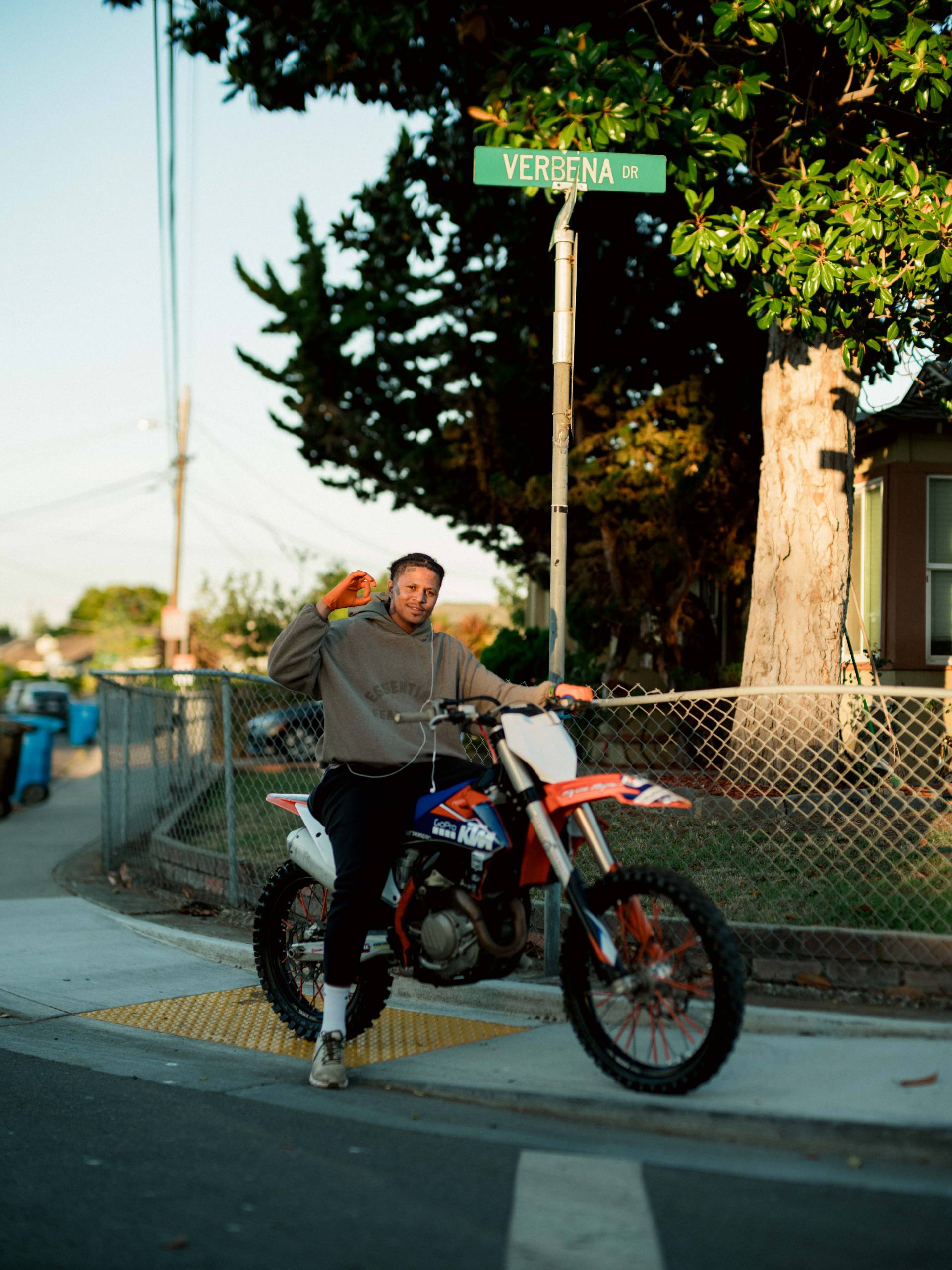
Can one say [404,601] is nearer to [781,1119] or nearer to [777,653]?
[781,1119]

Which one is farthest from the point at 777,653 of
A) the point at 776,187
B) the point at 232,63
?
the point at 232,63

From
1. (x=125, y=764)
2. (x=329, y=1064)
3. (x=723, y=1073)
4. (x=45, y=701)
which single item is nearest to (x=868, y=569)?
(x=125, y=764)

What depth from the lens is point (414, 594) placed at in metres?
4.77

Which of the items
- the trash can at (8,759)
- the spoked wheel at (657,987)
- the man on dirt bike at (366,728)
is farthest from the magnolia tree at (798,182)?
the trash can at (8,759)

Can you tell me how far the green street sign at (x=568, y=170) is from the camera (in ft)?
18.2

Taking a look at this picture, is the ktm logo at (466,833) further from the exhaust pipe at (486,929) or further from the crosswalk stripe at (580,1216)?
the crosswalk stripe at (580,1216)

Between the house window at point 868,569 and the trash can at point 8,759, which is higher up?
the house window at point 868,569

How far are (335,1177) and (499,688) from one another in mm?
2053

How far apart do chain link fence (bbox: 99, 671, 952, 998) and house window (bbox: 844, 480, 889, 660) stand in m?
3.20

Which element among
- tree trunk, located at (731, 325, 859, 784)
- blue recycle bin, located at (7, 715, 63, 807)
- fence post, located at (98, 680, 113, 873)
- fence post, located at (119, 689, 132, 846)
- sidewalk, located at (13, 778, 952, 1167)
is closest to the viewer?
sidewalk, located at (13, 778, 952, 1167)

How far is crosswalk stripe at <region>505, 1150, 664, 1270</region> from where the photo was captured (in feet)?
9.75

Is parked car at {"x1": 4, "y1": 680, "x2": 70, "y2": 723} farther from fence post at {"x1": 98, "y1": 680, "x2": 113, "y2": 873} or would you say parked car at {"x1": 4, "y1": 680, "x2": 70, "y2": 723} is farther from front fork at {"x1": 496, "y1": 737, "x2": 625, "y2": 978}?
front fork at {"x1": 496, "y1": 737, "x2": 625, "y2": 978}

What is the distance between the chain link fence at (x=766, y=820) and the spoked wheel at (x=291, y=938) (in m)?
0.63

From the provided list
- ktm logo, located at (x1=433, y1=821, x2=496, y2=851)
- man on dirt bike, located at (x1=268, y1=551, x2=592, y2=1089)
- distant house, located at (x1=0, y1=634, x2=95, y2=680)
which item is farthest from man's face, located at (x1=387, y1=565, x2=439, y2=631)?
distant house, located at (x1=0, y1=634, x2=95, y2=680)
